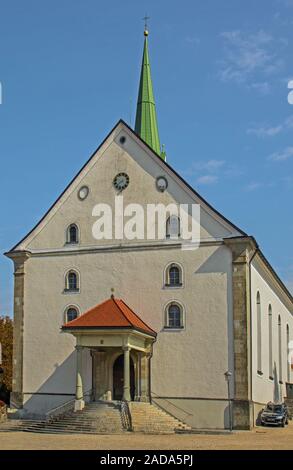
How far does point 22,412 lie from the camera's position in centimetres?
3803

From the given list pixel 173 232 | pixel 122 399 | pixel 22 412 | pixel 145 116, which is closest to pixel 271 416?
pixel 122 399

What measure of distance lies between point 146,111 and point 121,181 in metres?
11.7

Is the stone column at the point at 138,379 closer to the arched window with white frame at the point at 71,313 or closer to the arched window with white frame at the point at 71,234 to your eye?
the arched window with white frame at the point at 71,313

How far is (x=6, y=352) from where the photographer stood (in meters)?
54.2

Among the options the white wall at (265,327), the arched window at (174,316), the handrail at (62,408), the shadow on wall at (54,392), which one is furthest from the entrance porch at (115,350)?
the white wall at (265,327)

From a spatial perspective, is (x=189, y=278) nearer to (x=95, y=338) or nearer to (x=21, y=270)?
(x=95, y=338)

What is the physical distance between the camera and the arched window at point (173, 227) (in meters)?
36.2

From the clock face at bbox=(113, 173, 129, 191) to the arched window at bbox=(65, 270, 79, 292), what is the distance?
192 inches

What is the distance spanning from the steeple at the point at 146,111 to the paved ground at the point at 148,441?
859 inches

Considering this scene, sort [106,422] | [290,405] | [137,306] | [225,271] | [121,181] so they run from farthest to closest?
[290,405], [121,181], [137,306], [225,271], [106,422]

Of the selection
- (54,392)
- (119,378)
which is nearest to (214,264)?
(119,378)

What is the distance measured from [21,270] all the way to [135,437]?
14.3 meters

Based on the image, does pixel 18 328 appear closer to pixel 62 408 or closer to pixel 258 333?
pixel 62 408

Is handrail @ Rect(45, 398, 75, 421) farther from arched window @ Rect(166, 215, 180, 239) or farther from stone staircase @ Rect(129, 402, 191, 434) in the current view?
arched window @ Rect(166, 215, 180, 239)
